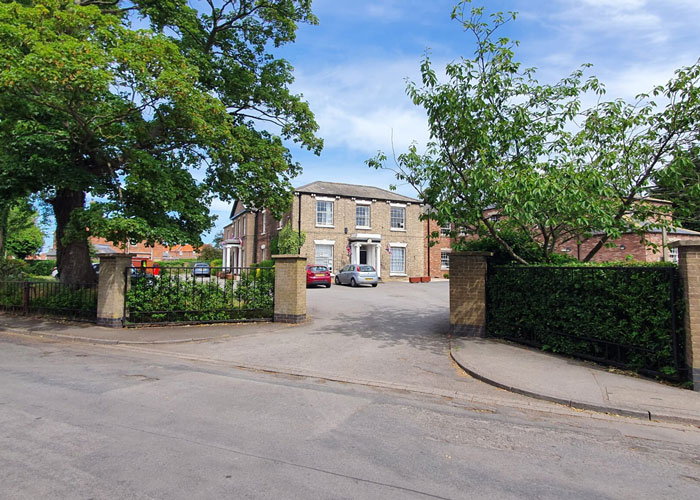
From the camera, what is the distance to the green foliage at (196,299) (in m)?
11.2

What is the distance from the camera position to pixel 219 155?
37.3ft

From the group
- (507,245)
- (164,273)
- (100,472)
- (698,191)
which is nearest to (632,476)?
(100,472)

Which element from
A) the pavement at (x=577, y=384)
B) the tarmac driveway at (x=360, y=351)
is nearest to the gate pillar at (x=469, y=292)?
the tarmac driveway at (x=360, y=351)

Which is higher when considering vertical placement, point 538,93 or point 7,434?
point 538,93

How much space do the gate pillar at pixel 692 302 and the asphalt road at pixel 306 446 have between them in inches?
63.4

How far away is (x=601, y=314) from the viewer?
7102 millimetres

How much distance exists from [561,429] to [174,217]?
10.7 metres

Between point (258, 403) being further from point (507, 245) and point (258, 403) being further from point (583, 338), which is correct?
point (507, 245)

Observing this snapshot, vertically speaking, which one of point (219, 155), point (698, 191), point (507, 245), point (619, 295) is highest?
point (219, 155)

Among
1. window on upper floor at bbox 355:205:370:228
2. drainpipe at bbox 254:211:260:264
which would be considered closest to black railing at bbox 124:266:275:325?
window on upper floor at bbox 355:205:370:228

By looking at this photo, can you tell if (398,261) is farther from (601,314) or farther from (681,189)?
(601,314)

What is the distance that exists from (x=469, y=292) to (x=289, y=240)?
19683 mm

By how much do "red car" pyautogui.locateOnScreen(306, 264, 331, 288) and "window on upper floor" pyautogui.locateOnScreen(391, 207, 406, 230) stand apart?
30.2 ft

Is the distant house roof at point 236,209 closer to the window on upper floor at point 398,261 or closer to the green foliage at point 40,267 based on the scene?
the green foliage at point 40,267
